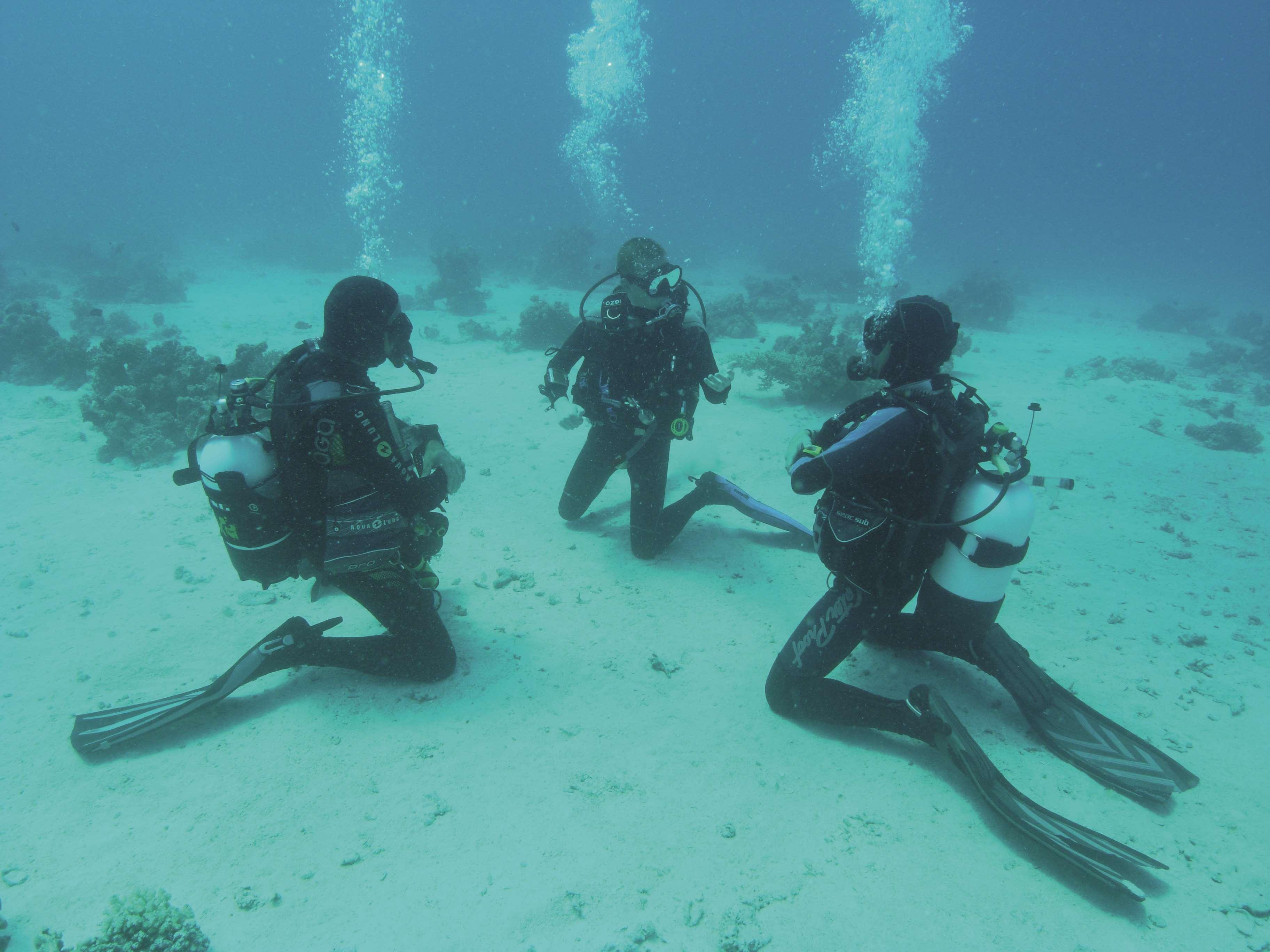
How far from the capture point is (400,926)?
7.16 ft

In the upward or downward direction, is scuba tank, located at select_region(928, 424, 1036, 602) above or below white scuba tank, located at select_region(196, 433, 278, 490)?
below

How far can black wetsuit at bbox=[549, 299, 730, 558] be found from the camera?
5.05 m

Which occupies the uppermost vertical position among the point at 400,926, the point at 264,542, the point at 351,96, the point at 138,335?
the point at 351,96

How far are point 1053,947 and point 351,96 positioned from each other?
123439 millimetres

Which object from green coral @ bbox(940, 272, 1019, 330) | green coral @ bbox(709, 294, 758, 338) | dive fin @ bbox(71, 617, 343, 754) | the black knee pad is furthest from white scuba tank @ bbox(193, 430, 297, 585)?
green coral @ bbox(940, 272, 1019, 330)

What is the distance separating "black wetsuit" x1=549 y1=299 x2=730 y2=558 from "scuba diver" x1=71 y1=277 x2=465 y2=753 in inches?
79.6

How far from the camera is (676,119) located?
98750 mm

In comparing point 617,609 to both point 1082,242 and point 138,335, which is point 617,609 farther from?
point 1082,242

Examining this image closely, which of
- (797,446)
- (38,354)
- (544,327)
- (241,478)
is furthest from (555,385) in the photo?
(38,354)

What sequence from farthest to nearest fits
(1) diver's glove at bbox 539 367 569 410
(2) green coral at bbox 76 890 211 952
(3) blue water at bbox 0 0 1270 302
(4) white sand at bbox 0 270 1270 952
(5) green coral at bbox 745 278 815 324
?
(3) blue water at bbox 0 0 1270 302
(5) green coral at bbox 745 278 815 324
(1) diver's glove at bbox 539 367 569 410
(4) white sand at bbox 0 270 1270 952
(2) green coral at bbox 76 890 211 952

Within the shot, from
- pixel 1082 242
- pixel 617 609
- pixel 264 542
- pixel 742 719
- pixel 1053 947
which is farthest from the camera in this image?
pixel 1082 242

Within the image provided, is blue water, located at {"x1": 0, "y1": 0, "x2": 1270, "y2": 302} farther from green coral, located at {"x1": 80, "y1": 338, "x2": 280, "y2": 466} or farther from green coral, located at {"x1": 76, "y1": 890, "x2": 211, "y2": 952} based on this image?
green coral, located at {"x1": 76, "y1": 890, "x2": 211, "y2": 952}

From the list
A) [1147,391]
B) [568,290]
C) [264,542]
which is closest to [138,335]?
[568,290]

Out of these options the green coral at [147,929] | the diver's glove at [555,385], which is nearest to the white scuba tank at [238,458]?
the green coral at [147,929]
